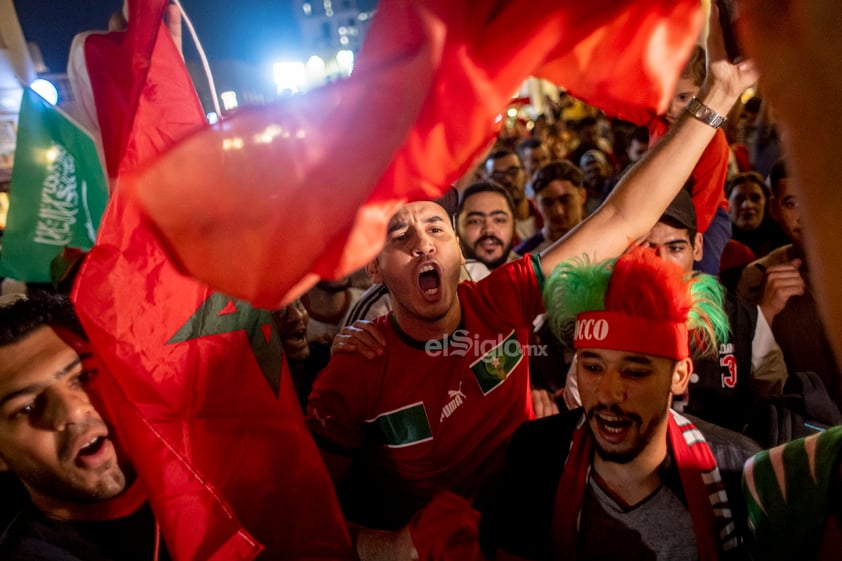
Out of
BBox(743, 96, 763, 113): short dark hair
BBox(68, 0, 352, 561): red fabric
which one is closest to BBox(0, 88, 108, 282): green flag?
BBox(68, 0, 352, 561): red fabric

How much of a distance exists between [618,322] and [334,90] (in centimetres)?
100

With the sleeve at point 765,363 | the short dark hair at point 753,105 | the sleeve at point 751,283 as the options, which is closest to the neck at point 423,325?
the sleeve at point 765,363

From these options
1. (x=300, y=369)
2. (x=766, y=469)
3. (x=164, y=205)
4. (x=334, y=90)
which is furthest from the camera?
(x=300, y=369)

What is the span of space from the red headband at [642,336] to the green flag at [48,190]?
3.20 meters

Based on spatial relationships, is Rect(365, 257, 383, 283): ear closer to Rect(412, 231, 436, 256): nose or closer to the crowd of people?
the crowd of people

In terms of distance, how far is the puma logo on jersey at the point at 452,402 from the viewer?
6.06 ft

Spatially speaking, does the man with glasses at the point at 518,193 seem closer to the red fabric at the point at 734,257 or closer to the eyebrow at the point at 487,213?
the eyebrow at the point at 487,213

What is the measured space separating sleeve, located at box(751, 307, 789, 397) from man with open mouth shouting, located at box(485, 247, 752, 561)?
0.77 metres

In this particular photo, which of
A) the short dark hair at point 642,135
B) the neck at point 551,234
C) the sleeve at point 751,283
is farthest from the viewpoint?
the short dark hair at point 642,135

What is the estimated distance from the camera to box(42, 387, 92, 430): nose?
139 centimetres

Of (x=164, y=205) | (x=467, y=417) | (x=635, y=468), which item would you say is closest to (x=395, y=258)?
(x=467, y=417)

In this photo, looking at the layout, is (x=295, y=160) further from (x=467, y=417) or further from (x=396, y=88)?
(x=467, y=417)

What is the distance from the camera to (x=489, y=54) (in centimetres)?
96

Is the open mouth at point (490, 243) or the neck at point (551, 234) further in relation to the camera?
the neck at point (551, 234)
